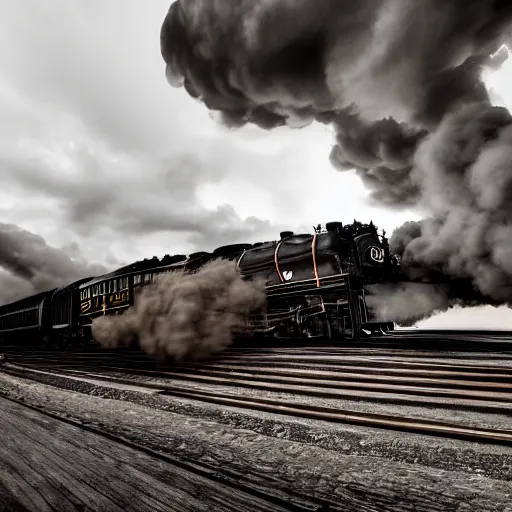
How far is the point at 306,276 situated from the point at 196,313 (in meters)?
2.66

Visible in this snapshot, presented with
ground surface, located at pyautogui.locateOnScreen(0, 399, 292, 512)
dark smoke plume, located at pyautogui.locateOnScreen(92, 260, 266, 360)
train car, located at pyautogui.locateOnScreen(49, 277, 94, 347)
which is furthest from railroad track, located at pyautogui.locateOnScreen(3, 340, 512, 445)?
train car, located at pyautogui.locateOnScreen(49, 277, 94, 347)

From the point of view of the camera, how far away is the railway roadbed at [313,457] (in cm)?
171

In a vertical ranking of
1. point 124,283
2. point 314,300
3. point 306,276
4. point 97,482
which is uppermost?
point 124,283

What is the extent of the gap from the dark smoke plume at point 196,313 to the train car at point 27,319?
1068 cm

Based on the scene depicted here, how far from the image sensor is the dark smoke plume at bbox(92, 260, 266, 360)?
6495 mm

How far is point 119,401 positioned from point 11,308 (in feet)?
77.6

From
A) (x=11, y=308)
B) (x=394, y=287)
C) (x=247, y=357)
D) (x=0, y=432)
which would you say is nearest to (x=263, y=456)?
(x=0, y=432)

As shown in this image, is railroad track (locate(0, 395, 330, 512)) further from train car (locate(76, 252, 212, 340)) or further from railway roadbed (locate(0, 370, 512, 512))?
train car (locate(76, 252, 212, 340))

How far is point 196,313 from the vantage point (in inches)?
268

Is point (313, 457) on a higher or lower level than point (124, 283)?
lower

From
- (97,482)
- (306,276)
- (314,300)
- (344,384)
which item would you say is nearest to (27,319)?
(306,276)

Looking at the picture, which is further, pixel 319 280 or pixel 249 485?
pixel 319 280

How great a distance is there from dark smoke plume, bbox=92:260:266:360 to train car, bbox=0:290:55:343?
10.7 m

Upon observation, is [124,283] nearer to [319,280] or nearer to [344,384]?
[319,280]
